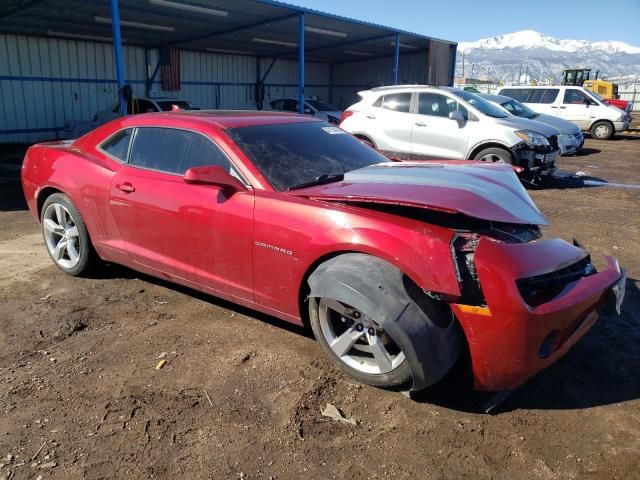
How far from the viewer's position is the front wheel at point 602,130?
17.8 meters

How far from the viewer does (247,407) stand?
2.68 metres

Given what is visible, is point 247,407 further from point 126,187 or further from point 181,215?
point 126,187

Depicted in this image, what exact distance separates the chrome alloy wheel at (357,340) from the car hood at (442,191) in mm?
624

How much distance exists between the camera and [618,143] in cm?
1723

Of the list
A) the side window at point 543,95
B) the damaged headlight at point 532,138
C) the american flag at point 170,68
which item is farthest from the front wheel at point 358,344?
the american flag at point 170,68

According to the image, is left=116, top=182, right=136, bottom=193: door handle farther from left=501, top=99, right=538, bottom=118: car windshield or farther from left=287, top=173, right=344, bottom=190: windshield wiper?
left=501, top=99, right=538, bottom=118: car windshield

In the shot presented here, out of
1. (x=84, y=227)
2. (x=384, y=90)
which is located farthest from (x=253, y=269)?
(x=384, y=90)

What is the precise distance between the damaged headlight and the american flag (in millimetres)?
15956

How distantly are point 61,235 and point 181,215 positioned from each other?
1.75 metres

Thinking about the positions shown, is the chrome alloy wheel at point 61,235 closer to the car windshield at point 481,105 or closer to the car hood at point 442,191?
the car hood at point 442,191

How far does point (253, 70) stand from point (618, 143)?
16.1 m

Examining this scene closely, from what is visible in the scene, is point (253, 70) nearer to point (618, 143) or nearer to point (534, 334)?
point (618, 143)

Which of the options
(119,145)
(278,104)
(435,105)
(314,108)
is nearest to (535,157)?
(435,105)

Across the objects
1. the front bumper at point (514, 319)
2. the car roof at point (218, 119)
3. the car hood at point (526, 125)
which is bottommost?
the front bumper at point (514, 319)
